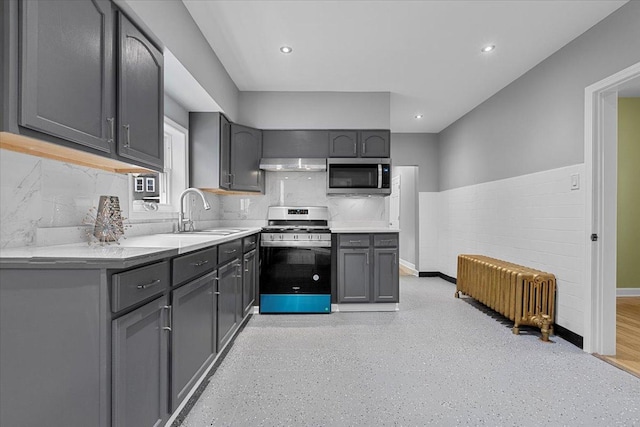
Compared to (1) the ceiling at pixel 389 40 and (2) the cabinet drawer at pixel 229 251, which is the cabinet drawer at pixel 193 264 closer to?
(2) the cabinet drawer at pixel 229 251

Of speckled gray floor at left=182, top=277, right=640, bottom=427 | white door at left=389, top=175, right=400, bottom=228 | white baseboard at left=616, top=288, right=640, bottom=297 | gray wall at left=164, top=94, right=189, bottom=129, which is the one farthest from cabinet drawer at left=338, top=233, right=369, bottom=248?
white baseboard at left=616, top=288, right=640, bottom=297

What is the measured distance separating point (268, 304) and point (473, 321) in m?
2.22

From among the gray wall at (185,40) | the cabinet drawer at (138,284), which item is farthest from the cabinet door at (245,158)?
the cabinet drawer at (138,284)

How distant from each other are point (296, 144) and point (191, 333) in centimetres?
274

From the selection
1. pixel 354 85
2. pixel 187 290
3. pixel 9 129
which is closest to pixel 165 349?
pixel 187 290

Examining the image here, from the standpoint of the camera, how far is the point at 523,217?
360cm

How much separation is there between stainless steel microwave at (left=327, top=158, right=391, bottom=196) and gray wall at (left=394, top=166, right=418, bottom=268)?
2.34 meters

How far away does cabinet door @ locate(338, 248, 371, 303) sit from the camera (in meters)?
3.78

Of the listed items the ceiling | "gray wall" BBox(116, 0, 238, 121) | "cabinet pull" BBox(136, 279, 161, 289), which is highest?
the ceiling

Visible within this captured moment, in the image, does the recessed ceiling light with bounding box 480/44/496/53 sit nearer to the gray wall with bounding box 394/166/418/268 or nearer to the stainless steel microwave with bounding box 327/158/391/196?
the stainless steel microwave with bounding box 327/158/391/196

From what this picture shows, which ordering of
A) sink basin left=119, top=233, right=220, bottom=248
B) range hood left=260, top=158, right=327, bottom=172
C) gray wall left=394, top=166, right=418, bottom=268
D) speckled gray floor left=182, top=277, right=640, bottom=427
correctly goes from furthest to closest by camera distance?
gray wall left=394, top=166, right=418, bottom=268 < range hood left=260, top=158, right=327, bottom=172 < speckled gray floor left=182, top=277, right=640, bottom=427 < sink basin left=119, top=233, right=220, bottom=248

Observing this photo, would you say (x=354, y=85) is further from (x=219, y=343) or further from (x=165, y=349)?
(x=165, y=349)

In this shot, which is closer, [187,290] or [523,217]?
[187,290]

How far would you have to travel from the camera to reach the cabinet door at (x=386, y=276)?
3803 millimetres
